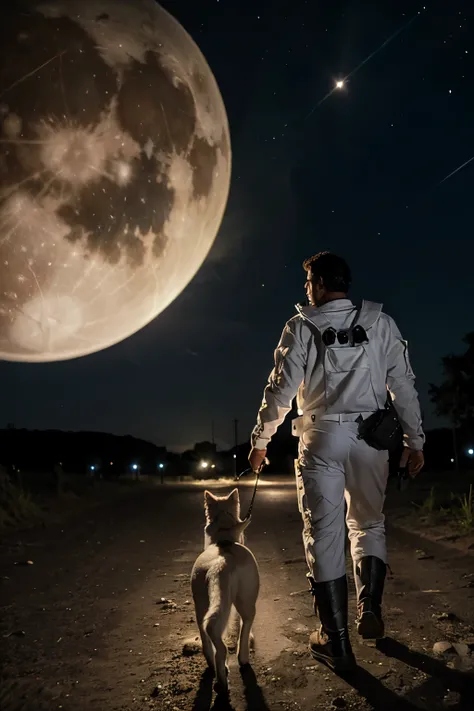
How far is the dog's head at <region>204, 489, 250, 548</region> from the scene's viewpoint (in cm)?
377

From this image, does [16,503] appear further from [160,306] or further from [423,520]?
[423,520]

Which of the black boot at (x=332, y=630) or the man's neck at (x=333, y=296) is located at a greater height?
the man's neck at (x=333, y=296)

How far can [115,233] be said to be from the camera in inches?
301

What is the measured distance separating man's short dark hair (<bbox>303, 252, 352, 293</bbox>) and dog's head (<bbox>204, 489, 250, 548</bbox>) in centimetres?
156

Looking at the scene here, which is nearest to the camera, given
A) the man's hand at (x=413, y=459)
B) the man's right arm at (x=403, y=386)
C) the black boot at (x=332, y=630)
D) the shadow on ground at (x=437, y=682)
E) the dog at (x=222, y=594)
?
the shadow on ground at (x=437, y=682)

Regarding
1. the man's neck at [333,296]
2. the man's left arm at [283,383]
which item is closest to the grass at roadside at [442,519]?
the man's left arm at [283,383]

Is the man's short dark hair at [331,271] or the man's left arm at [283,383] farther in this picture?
the man's short dark hair at [331,271]

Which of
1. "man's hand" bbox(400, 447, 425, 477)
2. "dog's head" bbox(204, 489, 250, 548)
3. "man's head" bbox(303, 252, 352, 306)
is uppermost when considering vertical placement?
"man's head" bbox(303, 252, 352, 306)

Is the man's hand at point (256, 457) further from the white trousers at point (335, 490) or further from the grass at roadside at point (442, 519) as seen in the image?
the grass at roadside at point (442, 519)

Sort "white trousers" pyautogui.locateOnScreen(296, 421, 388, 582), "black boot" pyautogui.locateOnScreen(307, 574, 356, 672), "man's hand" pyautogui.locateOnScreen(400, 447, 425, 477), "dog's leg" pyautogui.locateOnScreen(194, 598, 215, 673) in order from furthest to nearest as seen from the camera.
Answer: "man's hand" pyautogui.locateOnScreen(400, 447, 425, 477) < "white trousers" pyautogui.locateOnScreen(296, 421, 388, 582) < "black boot" pyautogui.locateOnScreen(307, 574, 356, 672) < "dog's leg" pyautogui.locateOnScreen(194, 598, 215, 673)

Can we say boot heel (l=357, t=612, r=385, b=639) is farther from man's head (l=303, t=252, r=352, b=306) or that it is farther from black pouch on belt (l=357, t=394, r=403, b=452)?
man's head (l=303, t=252, r=352, b=306)

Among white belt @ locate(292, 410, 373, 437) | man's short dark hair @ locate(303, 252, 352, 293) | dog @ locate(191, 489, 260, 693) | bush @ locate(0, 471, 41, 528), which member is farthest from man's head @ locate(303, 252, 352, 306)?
bush @ locate(0, 471, 41, 528)

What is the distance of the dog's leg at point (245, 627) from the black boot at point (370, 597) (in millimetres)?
777

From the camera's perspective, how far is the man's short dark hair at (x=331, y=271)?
3951 millimetres
